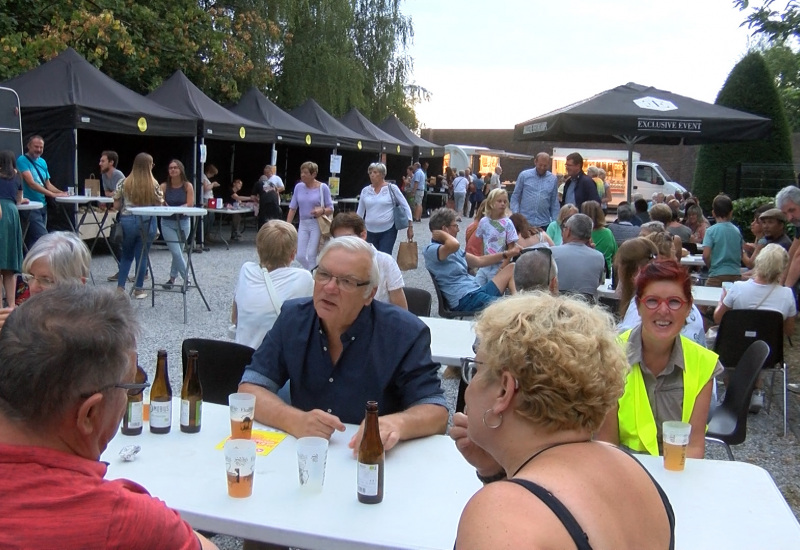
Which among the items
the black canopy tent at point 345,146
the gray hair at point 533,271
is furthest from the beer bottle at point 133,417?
the black canopy tent at point 345,146

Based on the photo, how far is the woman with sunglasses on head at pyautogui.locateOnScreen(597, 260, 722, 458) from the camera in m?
2.94

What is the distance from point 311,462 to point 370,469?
0.58 ft

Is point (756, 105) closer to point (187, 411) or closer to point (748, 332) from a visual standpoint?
point (748, 332)

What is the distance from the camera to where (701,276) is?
823cm

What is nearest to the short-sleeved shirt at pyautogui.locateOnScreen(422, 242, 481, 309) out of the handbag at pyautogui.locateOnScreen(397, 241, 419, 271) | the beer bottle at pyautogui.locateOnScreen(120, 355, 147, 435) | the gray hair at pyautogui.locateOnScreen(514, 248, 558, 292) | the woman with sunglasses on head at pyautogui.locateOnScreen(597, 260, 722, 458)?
the gray hair at pyautogui.locateOnScreen(514, 248, 558, 292)

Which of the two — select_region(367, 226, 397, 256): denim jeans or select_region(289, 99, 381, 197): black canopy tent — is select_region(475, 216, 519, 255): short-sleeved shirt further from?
select_region(289, 99, 381, 197): black canopy tent

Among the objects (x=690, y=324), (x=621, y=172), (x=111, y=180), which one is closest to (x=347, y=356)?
(x=690, y=324)

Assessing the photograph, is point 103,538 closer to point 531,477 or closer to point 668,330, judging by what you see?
point 531,477

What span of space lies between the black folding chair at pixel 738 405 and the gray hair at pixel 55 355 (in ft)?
9.78

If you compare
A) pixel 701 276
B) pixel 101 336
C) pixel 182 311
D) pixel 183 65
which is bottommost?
pixel 182 311

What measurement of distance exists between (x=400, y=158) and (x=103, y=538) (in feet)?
80.7

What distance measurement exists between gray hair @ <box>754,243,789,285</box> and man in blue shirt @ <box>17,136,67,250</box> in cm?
820

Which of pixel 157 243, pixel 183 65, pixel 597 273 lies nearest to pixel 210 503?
pixel 597 273

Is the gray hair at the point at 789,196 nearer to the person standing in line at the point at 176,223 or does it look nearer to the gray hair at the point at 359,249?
the gray hair at the point at 359,249
